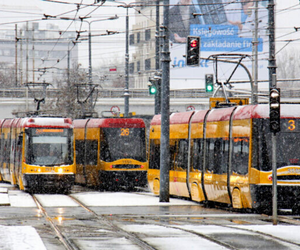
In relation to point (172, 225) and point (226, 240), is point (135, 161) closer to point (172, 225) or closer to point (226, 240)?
point (172, 225)

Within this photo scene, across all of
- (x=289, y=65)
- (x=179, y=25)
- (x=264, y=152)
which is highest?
(x=179, y=25)

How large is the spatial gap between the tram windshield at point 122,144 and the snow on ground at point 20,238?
14.5 metres

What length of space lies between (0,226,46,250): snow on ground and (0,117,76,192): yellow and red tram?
1197cm

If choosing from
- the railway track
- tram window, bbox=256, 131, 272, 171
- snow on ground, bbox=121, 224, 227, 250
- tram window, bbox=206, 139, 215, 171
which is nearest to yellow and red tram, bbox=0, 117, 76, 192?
the railway track

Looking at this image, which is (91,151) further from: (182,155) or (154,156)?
(182,155)

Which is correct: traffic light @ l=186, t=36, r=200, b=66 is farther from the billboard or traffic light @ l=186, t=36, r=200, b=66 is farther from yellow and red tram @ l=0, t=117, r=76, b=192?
the billboard

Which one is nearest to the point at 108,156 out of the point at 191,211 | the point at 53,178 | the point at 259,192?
the point at 53,178

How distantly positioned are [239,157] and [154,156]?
7404mm

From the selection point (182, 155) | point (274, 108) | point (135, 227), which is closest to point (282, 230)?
point (274, 108)

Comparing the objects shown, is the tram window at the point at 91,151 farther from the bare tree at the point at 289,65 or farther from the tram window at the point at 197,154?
the bare tree at the point at 289,65

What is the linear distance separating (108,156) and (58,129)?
265cm

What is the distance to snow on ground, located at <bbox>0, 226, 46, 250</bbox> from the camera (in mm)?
11703

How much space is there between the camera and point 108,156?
29.1 m

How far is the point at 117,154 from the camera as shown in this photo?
2920 cm
